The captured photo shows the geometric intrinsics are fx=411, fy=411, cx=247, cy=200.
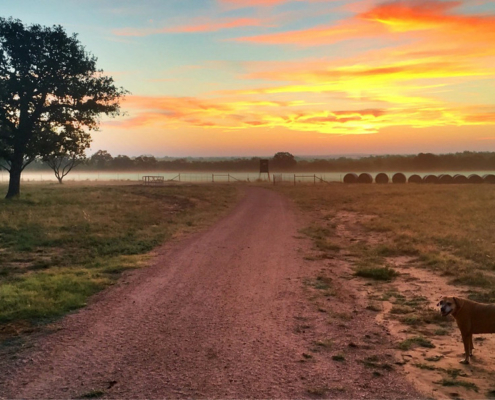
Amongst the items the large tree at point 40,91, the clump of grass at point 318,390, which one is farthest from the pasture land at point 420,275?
the large tree at point 40,91

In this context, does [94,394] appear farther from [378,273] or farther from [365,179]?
[365,179]

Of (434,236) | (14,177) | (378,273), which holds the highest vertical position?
(14,177)

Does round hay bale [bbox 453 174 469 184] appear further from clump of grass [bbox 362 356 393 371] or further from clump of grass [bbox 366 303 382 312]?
clump of grass [bbox 362 356 393 371]

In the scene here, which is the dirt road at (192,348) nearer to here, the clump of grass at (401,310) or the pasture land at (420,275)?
the pasture land at (420,275)

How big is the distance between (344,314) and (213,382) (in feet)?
10.8

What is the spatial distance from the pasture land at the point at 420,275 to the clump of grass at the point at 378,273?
23mm

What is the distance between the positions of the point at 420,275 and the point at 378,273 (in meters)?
1.08

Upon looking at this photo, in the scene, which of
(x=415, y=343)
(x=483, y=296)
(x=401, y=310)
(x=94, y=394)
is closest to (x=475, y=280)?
(x=483, y=296)

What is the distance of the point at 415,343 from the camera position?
6.07 metres

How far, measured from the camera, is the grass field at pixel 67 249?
7.93m

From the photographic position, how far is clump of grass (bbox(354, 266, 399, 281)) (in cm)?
1003

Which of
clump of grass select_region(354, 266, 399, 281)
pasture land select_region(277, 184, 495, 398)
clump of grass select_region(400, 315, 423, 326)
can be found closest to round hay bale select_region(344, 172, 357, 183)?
pasture land select_region(277, 184, 495, 398)

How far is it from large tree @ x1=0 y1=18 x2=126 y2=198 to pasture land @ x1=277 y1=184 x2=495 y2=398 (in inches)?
793

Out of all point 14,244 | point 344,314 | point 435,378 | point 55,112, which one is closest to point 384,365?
point 435,378
